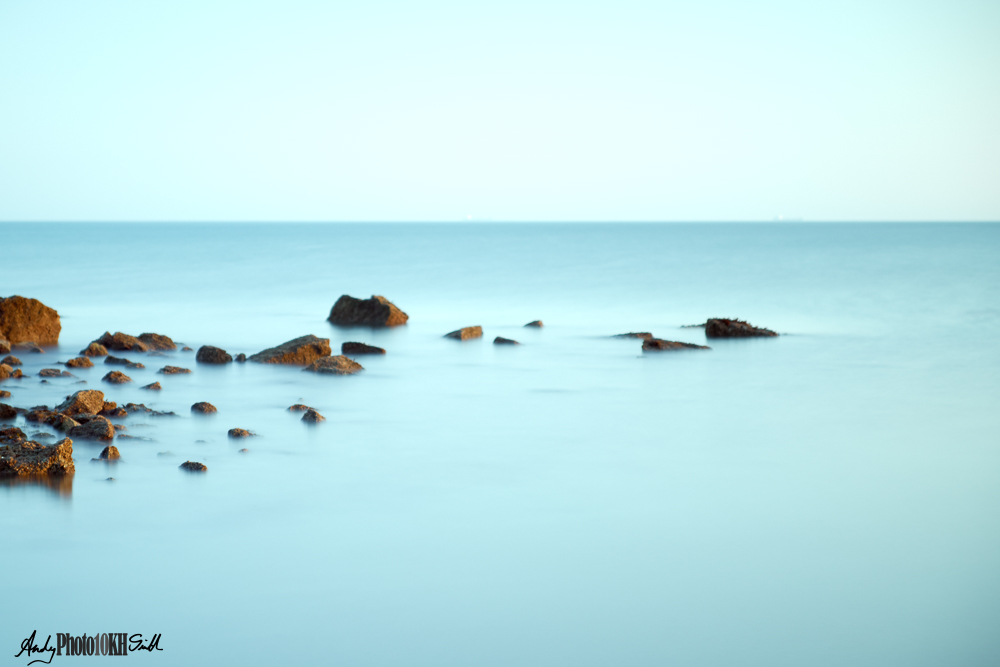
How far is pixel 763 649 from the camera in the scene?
5.40 metres

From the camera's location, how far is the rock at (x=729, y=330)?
19641 millimetres

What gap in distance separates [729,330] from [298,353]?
9.70 m

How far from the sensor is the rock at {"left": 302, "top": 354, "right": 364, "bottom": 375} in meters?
14.5

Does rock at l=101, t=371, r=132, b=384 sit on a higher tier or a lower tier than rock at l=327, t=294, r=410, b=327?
lower

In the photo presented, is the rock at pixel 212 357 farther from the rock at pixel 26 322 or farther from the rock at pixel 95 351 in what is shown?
the rock at pixel 26 322

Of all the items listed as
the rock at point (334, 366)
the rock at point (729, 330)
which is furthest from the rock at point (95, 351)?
the rock at point (729, 330)

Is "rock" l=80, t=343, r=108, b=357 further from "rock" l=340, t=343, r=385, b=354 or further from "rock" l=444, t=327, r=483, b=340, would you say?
"rock" l=444, t=327, r=483, b=340

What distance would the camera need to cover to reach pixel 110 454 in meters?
8.72

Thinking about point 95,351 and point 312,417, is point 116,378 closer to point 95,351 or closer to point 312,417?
point 95,351

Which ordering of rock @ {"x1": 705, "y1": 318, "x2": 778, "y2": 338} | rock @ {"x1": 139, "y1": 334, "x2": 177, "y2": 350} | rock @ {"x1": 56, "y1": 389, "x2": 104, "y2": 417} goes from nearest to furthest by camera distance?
rock @ {"x1": 56, "y1": 389, "x2": 104, "y2": 417}, rock @ {"x1": 139, "y1": 334, "x2": 177, "y2": 350}, rock @ {"x1": 705, "y1": 318, "x2": 778, "y2": 338}

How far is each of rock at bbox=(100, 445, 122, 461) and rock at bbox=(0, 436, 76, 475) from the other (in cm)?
41

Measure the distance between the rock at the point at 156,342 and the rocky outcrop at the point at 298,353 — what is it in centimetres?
250

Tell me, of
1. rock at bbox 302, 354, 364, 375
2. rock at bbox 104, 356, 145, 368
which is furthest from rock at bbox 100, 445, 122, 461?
rock at bbox 104, 356, 145, 368

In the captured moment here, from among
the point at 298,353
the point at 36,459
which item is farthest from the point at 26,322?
the point at 36,459
